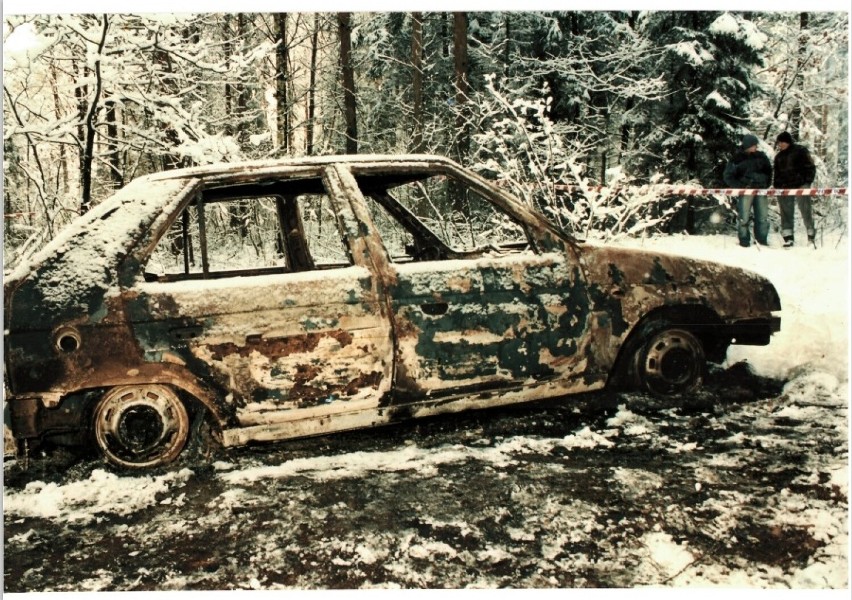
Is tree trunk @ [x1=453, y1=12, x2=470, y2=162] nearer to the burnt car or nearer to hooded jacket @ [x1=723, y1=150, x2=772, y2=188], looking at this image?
the burnt car

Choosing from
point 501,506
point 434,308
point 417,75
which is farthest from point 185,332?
point 417,75

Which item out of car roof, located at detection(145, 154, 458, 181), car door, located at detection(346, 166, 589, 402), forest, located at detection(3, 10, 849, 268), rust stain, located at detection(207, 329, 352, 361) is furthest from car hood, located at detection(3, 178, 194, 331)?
car door, located at detection(346, 166, 589, 402)

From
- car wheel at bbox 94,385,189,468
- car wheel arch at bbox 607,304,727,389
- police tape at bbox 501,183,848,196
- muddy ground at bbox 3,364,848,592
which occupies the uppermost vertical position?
police tape at bbox 501,183,848,196

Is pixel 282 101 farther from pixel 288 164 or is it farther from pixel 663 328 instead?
pixel 663 328

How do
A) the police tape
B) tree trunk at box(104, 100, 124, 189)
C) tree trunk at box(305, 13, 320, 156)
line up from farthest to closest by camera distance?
tree trunk at box(305, 13, 320, 156) < tree trunk at box(104, 100, 124, 189) < the police tape

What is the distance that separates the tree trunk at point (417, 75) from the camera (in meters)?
3.21

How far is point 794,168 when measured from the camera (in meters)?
3.28

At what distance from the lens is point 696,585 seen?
6.52 ft

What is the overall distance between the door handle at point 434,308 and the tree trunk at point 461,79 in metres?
1.63

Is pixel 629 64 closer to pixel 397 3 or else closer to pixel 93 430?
pixel 397 3

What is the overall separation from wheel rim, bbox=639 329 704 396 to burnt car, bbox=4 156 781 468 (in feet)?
0.03

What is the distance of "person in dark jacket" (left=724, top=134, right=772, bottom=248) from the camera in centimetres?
329

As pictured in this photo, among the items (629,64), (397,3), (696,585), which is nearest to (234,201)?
(397,3)

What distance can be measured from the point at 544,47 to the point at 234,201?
207 centimetres
